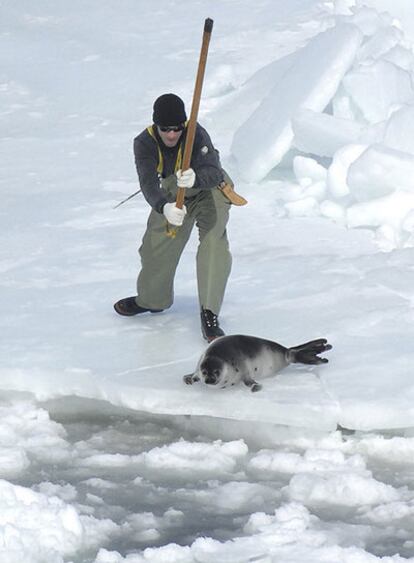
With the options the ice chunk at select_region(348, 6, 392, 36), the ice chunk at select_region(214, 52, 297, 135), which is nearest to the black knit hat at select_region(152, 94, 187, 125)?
the ice chunk at select_region(214, 52, 297, 135)

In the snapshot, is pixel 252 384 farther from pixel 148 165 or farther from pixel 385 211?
pixel 385 211

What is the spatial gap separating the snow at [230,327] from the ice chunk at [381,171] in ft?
0.04

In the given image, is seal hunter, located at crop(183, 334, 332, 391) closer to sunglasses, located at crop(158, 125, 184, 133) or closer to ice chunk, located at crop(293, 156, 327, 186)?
sunglasses, located at crop(158, 125, 184, 133)

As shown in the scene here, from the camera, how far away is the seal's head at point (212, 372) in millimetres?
5016

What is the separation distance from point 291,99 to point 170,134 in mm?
3605

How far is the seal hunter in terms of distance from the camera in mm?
5043

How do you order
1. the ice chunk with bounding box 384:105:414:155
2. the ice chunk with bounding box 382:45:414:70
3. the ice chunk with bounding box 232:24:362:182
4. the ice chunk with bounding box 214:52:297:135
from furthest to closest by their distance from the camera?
the ice chunk with bounding box 214:52:297:135, the ice chunk with bounding box 382:45:414:70, the ice chunk with bounding box 232:24:362:182, the ice chunk with bounding box 384:105:414:155

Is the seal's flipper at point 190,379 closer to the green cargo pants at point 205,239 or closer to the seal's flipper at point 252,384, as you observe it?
the seal's flipper at point 252,384

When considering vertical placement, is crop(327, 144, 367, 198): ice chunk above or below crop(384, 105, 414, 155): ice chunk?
below

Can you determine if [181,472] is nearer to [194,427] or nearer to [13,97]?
[194,427]

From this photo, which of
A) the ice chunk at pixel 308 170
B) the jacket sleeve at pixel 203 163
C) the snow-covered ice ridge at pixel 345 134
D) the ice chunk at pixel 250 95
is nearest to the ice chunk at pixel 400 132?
the snow-covered ice ridge at pixel 345 134

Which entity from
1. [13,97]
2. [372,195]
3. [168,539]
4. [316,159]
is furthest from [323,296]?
[13,97]

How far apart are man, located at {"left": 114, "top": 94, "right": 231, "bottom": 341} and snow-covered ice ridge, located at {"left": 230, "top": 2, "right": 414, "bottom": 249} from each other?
191 cm

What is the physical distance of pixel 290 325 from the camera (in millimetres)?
5898
